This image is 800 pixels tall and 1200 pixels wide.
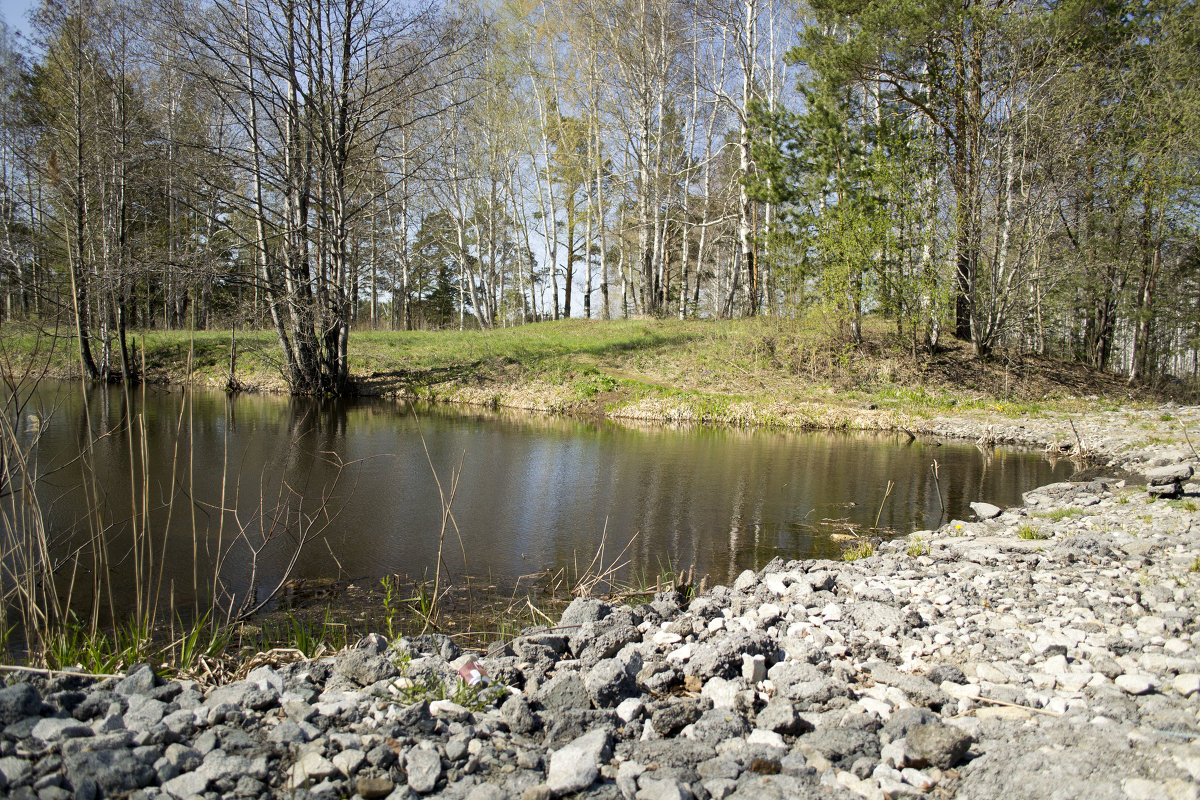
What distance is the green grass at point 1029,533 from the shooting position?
5891mm

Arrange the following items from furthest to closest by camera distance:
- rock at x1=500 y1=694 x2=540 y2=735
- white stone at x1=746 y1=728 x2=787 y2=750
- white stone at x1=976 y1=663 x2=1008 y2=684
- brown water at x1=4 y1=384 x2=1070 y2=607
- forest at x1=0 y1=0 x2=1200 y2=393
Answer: forest at x1=0 y1=0 x2=1200 y2=393 → brown water at x1=4 y1=384 x2=1070 y2=607 → white stone at x1=976 y1=663 x2=1008 y2=684 → rock at x1=500 y1=694 x2=540 y2=735 → white stone at x1=746 y1=728 x2=787 y2=750

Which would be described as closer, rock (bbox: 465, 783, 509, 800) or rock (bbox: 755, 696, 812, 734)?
rock (bbox: 465, 783, 509, 800)

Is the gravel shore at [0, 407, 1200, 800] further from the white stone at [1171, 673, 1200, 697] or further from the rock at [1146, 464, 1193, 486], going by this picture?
the rock at [1146, 464, 1193, 486]

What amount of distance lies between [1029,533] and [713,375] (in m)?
12.3

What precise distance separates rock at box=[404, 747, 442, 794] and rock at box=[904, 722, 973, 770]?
166 cm

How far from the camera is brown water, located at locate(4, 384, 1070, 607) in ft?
17.8

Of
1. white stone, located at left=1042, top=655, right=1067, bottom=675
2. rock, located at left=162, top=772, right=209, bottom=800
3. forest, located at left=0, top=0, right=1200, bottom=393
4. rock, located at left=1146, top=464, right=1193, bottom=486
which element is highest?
forest, located at left=0, top=0, right=1200, bottom=393

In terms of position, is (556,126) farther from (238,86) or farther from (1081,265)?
(1081,265)

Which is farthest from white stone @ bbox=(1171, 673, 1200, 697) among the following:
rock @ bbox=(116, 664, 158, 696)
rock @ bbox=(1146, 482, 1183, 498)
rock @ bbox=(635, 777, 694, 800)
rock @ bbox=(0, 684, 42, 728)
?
rock @ bbox=(1146, 482, 1183, 498)

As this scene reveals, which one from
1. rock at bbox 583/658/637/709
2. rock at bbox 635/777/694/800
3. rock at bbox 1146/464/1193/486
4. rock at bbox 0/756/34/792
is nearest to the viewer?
rock at bbox 0/756/34/792

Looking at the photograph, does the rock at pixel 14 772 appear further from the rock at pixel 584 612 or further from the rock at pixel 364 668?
the rock at pixel 584 612

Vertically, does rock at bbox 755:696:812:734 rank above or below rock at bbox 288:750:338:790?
below

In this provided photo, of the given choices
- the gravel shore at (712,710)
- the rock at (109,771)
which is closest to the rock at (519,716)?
the gravel shore at (712,710)

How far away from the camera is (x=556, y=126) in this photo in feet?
92.9
